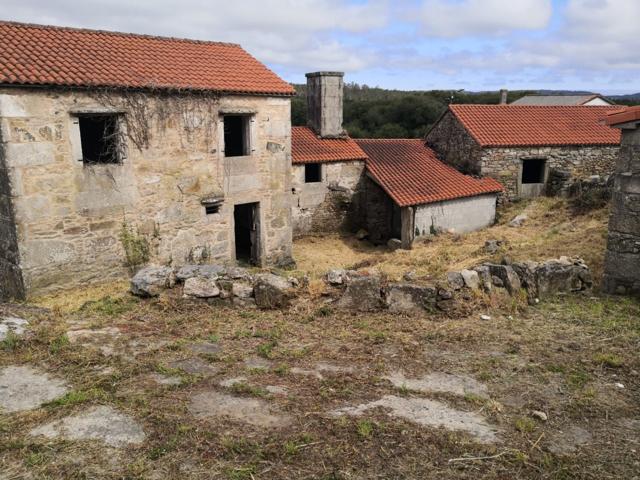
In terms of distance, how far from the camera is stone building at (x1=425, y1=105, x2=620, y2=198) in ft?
63.7

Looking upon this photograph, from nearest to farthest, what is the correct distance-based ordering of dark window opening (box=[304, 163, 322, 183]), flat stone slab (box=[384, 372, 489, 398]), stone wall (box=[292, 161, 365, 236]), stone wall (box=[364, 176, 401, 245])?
flat stone slab (box=[384, 372, 489, 398]), stone wall (box=[292, 161, 365, 236]), dark window opening (box=[304, 163, 322, 183]), stone wall (box=[364, 176, 401, 245])

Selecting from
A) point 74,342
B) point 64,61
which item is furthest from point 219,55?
point 74,342

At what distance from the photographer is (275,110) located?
13539 mm

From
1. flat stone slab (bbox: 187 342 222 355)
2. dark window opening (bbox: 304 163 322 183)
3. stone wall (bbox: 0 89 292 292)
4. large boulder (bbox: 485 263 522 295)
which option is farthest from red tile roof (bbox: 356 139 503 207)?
flat stone slab (bbox: 187 342 222 355)

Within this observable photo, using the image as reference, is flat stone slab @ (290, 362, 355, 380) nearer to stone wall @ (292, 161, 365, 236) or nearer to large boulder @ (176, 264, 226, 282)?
large boulder @ (176, 264, 226, 282)

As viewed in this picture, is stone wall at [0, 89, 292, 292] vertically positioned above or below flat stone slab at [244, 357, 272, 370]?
above

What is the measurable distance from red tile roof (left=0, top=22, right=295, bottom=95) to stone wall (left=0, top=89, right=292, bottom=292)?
338mm

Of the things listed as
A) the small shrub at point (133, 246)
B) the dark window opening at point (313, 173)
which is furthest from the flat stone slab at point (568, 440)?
the dark window opening at point (313, 173)

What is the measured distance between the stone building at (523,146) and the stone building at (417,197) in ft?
2.98

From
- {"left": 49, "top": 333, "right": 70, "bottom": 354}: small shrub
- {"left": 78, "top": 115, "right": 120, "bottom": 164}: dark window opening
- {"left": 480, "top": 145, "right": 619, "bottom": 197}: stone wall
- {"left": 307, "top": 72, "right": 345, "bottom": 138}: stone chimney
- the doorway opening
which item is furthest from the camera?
{"left": 480, "top": 145, "right": 619, "bottom": 197}: stone wall

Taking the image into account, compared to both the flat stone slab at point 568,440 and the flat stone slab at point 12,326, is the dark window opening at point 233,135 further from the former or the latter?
the flat stone slab at point 568,440

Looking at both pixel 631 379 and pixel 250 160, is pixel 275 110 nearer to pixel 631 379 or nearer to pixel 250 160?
pixel 250 160

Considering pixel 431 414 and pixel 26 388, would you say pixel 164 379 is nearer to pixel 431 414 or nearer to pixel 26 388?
pixel 26 388

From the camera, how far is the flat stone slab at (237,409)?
467cm
